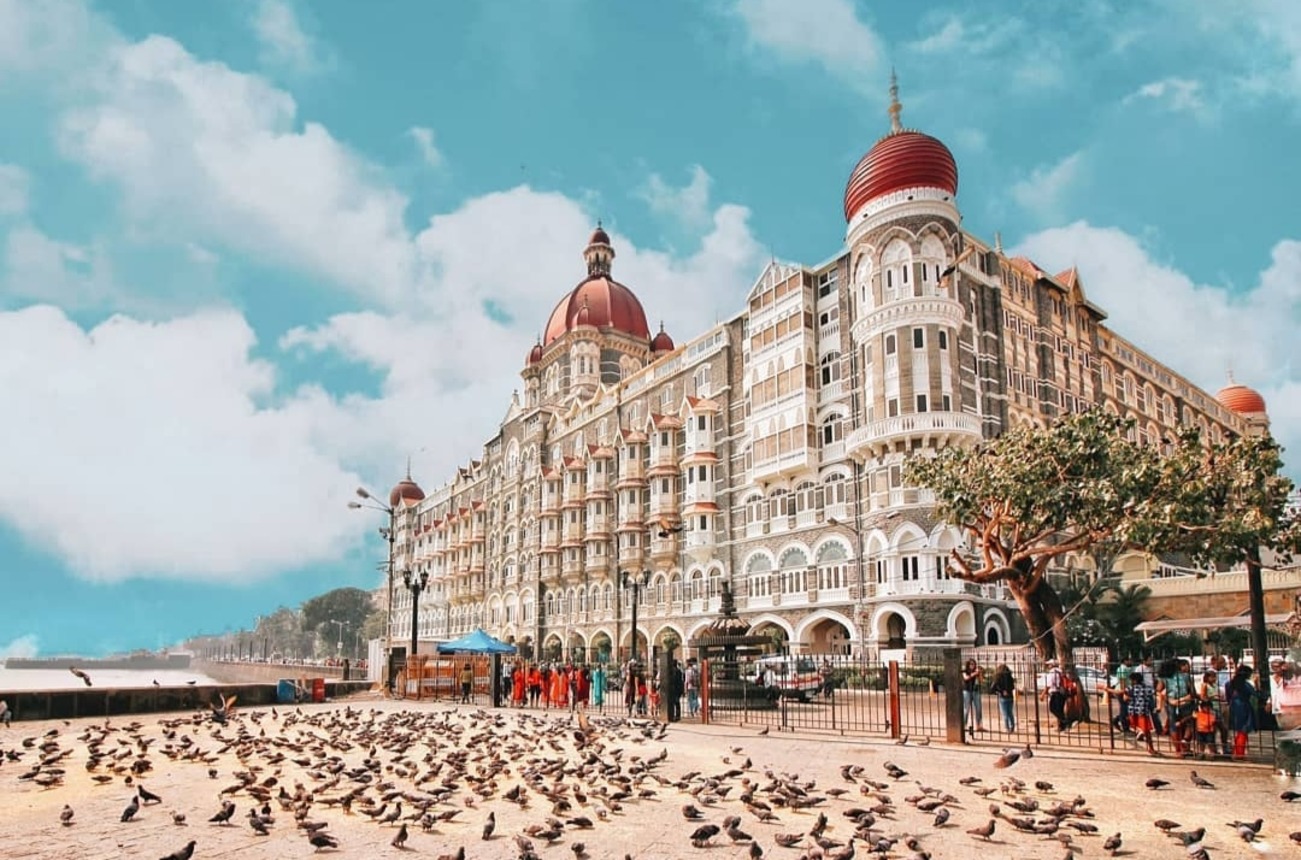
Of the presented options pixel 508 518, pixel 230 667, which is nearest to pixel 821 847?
pixel 508 518

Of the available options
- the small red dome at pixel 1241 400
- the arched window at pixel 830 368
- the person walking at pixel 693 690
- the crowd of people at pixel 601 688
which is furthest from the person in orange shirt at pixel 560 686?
the small red dome at pixel 1241 400

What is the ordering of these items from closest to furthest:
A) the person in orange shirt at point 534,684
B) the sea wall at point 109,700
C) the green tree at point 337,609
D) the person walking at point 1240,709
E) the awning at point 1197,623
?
the person walking at point 1240,709 → the sea wall at point 109,700 → the person in orange shirt at point 534,684 → the awning at point 1197,623 → the green tree at point 337,609

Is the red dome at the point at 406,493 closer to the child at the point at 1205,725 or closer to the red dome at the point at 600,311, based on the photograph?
the red dome at the point at 600,311

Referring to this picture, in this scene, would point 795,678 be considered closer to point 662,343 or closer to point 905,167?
point 905,167

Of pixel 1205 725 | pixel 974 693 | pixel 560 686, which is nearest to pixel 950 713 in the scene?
pixel 974 693

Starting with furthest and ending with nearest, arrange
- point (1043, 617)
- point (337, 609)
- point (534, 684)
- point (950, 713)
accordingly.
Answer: point (337, 609)
point (534, 684)
point (1043, 617)
point (950, 713)

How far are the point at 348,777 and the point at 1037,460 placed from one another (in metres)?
14.6

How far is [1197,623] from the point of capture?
31.7 metres

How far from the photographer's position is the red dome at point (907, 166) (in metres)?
36.3

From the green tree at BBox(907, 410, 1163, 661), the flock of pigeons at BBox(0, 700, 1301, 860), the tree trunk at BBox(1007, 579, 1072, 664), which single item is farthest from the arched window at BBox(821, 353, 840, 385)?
the flock of pigeons at BBox(0, 700, 1301, 860)

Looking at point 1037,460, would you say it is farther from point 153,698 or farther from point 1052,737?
point 153,698

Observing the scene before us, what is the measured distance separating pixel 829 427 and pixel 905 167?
11.0 m

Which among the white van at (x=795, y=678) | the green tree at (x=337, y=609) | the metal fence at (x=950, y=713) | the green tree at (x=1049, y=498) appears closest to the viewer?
the metal fence at (x=950, y=713)

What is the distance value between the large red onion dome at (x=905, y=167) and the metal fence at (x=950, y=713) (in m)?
18.4
